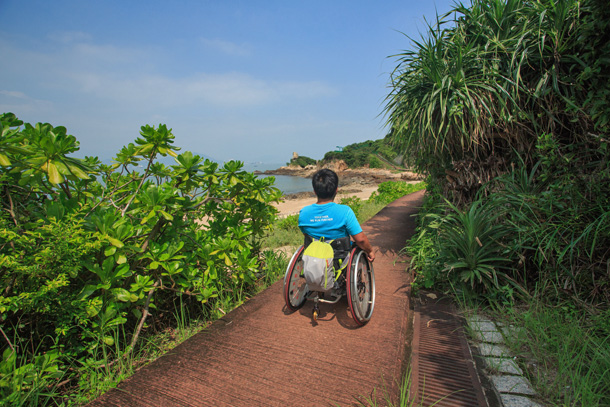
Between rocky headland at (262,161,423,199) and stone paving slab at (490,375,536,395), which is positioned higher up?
rocky headland at (262,161,423,199)

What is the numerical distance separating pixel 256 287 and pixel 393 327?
176 centimetres

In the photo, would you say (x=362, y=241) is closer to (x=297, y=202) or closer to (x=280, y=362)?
(x=280, y=362)

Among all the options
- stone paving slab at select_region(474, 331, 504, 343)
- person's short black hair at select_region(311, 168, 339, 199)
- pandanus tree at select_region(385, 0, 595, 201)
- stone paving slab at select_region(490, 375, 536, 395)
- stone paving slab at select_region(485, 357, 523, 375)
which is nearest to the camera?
stone paving slab at select_region(490, 375, 536, 395)

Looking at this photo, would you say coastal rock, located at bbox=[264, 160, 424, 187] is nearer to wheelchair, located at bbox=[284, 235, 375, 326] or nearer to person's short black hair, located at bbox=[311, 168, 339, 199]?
wheelchair, located at bbox=[284, 235, 375, 326]

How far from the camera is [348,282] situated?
8.07 feet

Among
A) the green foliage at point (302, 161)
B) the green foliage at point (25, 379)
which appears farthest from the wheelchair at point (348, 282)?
the green foliage at point (302, 161)

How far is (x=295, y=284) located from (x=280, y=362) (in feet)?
2.61

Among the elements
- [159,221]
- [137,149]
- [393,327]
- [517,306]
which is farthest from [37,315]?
[517,306]

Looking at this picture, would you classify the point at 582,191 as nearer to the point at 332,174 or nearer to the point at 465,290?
the point at 465,290

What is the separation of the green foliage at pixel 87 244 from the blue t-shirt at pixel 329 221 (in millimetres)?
726

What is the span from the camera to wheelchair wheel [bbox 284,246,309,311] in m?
2.72

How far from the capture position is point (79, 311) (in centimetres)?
200

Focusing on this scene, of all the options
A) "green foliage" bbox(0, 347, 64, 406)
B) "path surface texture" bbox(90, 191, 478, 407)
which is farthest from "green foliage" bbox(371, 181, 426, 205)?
"green foliage" bbox(0, 347, 64, 406)

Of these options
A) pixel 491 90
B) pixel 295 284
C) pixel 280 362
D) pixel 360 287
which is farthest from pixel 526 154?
Result: pixel 280 362
